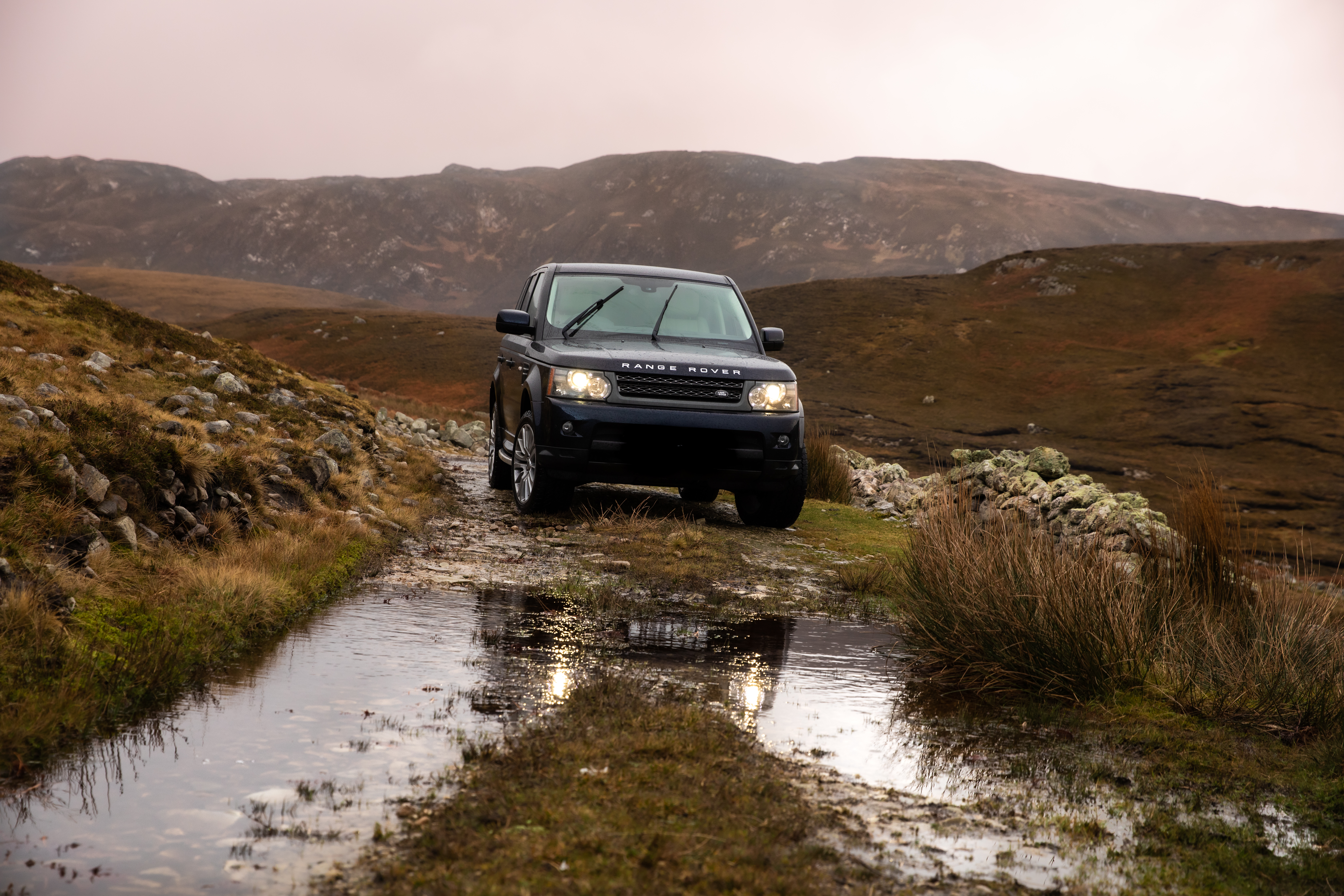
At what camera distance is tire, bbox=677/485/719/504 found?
12.2 m

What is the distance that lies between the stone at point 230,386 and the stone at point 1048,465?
9.61 m

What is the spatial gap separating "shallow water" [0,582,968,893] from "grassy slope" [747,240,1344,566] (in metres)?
25.4

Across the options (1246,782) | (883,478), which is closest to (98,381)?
(1246,782)

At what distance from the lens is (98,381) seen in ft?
33.5

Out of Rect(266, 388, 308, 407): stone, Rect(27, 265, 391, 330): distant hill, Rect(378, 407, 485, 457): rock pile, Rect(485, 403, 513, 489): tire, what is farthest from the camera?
Rect(27, 265, 391, 330): distant hill

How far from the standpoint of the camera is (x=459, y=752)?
12.4 feet

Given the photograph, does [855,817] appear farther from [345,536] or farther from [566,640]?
[345,536]

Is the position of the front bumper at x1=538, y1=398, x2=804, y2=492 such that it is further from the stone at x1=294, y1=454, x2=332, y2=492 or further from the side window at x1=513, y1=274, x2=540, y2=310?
the side window at x1=513, y1=274, x2=540, y2=310

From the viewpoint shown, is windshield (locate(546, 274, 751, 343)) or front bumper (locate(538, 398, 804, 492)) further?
windshield (locate(546, 274, 751, 343))

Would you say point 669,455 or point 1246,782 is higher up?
point 669,455

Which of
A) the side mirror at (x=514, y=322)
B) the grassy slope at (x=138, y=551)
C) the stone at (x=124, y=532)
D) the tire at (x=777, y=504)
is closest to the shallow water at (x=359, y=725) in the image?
the grassy slope at (x=138, y=551)

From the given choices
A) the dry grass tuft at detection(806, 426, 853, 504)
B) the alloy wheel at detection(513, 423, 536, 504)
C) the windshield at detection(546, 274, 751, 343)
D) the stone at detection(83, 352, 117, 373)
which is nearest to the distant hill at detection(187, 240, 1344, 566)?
the dry grass tuft at detection(806, 426, 853, 504)

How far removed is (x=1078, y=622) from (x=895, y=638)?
1.32m

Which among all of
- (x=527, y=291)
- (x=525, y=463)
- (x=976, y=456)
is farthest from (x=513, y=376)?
(x=976, y=456)
